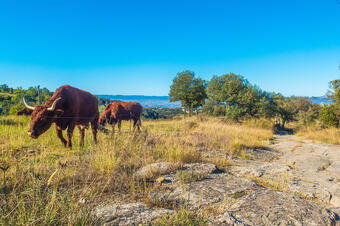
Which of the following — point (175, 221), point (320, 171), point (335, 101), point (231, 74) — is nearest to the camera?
point (175, 221)

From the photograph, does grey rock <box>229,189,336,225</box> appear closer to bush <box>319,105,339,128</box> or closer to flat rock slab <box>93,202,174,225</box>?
flat rock slab <box>93,202,174,225</box>

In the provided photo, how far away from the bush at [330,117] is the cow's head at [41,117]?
1799 cm

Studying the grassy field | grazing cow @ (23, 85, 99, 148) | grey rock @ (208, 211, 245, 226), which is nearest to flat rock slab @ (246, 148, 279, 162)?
the grassy field

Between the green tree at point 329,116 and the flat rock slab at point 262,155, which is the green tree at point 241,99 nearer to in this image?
the green tree at point 329,116

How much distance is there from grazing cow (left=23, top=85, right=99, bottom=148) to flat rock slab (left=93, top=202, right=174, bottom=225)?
2984 millimetres

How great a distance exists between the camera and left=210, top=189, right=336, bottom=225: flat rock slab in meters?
1.57

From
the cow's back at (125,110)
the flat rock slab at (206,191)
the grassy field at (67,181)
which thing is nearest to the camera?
the grassy field at (67,181)

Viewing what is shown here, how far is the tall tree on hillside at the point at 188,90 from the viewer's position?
36.3 m

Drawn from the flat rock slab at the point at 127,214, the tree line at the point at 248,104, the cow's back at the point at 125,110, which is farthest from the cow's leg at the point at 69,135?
the tree line at the point at 248,104

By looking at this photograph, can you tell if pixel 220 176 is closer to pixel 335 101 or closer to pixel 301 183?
pixel 301 183

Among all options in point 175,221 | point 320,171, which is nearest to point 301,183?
point 320,171

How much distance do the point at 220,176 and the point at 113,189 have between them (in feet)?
5.18

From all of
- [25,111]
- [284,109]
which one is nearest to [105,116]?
[25,111]

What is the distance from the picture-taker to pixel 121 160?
315 centimetres
